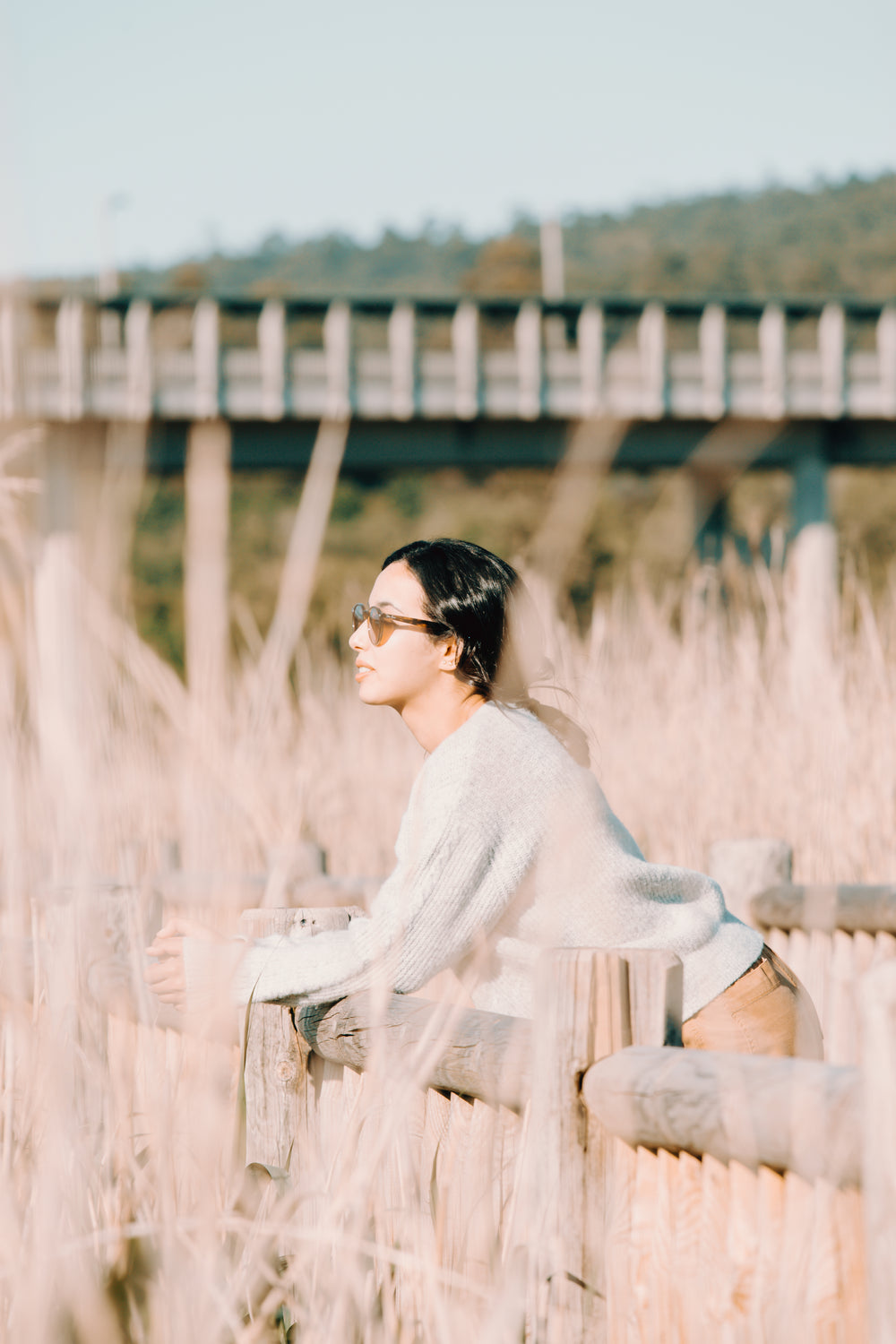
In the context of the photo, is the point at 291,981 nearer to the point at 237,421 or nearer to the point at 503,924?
the point at 503,924

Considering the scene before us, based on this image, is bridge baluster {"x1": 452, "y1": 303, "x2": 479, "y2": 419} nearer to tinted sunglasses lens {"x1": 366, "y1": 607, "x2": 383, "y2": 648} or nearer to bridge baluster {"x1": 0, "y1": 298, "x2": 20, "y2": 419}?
tinted sunglasses lens {"x1": 366, "y1": 607, "x2": 383, "y2": 648}

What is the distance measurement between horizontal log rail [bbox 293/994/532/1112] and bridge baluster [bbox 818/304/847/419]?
51.6 ft

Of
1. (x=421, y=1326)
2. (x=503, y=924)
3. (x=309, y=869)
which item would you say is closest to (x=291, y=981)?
(x=503, y=924)

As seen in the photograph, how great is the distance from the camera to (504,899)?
1746mm

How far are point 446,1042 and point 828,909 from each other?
173cm

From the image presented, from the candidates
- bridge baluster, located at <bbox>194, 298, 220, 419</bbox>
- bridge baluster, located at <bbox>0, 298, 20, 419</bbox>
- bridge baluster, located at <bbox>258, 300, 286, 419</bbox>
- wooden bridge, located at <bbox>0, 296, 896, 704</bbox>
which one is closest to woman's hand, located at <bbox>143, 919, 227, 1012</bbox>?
bridge baluster, located at <bbox>0, 298, 20, 419</bbox>

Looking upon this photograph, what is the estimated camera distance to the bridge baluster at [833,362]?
16328 mm

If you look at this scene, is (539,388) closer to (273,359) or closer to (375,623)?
(273,359)

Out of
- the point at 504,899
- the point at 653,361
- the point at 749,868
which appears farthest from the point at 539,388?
the point at 504,899

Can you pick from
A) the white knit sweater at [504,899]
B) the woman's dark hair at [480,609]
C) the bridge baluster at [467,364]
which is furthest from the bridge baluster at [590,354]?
the white knit sweater at [504,899]

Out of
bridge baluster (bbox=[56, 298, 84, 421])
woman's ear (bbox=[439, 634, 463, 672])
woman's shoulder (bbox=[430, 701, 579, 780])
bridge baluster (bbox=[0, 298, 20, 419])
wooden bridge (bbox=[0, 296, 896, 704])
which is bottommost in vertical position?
woman's shoulder (bbox=[430, 701, 579, 780])

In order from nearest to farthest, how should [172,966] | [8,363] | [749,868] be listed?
[8,363]
[172,966]
[749,868]

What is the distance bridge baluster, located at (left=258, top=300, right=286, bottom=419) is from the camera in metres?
15.3

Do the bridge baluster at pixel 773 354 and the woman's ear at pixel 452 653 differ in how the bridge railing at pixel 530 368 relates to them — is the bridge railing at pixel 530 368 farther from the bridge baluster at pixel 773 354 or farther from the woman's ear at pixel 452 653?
the woman's ear at pixel 452 653
